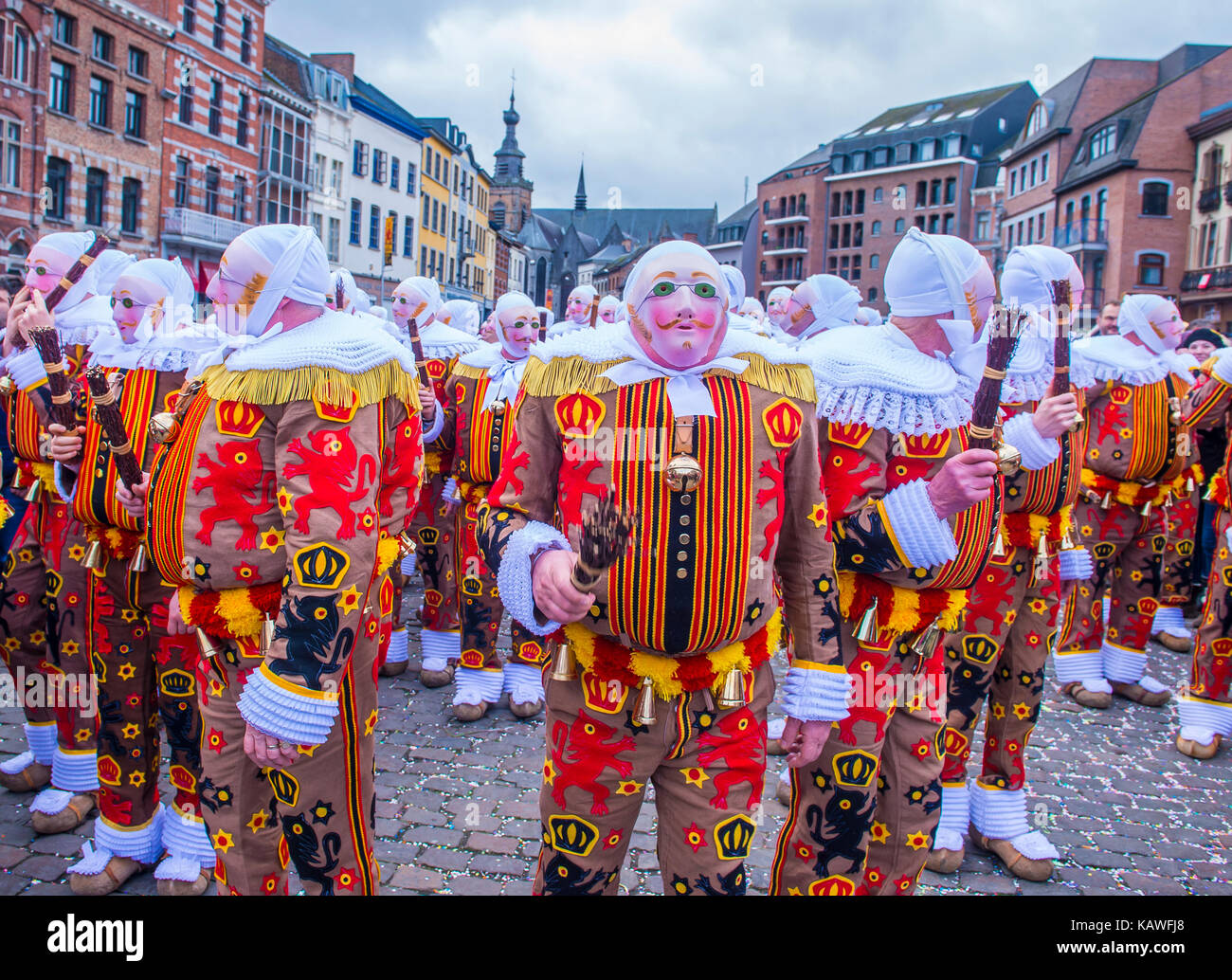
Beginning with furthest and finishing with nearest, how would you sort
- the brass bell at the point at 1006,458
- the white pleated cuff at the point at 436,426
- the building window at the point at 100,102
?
the building window at the point at 100,102 → the white pleated cuff at the point at 436,426 → the brass bell at the point at 1006,458

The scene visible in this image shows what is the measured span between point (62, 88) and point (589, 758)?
28625 millimetres

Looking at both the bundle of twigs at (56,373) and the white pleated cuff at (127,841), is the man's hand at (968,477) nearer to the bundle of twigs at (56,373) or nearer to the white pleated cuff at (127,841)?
the bundle of twigs at (56,373)

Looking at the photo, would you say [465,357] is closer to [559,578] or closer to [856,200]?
[559,578]

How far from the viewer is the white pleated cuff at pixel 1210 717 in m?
6.11

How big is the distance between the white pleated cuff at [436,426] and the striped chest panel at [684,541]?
13.6 feet

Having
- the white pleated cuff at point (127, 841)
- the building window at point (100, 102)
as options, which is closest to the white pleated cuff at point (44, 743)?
the white pleated cuff at point (127, 841)

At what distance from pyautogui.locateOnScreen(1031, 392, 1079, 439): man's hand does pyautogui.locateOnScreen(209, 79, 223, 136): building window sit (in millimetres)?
33506

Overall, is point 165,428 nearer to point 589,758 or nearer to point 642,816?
point 589,758

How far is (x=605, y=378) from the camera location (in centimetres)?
267

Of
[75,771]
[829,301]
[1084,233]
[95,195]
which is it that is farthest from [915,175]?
[75,771]

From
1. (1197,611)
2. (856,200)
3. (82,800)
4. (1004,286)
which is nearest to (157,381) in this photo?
(82,800)

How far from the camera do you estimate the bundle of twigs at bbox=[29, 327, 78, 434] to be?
3.67 m

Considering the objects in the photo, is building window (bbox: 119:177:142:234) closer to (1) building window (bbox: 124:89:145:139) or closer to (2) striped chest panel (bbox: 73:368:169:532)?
(1) building window (bbox: 124:89:145:139)
